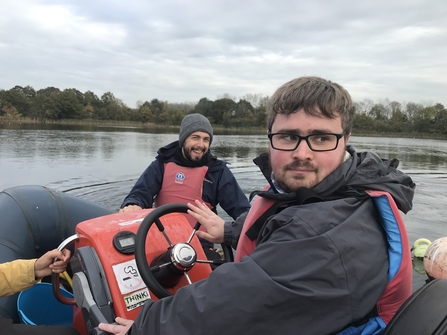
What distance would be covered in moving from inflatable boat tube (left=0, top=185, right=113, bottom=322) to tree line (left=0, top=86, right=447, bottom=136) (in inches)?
2000

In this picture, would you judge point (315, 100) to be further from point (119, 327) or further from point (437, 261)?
point (437, 261)

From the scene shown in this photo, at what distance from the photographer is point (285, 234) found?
1184 mm

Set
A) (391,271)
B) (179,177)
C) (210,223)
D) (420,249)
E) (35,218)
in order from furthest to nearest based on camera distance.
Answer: (420,249) < (179,177) < (35,218) < (210,223) < (391,271)

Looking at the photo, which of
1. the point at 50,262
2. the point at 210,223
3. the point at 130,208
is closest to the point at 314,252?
the point at 210,223

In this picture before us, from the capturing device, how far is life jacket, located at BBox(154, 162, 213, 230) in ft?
12.2

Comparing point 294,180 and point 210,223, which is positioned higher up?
point 294,180

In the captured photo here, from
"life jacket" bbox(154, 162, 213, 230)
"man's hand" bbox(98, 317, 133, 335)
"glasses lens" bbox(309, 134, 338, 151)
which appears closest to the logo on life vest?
"life jacket" bbox(154, 162, 213, 230)

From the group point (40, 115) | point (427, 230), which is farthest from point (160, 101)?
point (427, 230)

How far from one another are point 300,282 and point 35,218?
2.75 meters

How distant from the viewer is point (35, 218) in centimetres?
310

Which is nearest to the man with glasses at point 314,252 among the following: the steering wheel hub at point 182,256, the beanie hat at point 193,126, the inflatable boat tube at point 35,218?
the steering wheel hub at point 182,256

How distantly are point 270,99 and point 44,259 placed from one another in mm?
1541

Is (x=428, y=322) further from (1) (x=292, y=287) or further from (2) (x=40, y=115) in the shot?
(2) (x=40, y=115)

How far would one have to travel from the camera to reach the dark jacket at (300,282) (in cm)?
109
